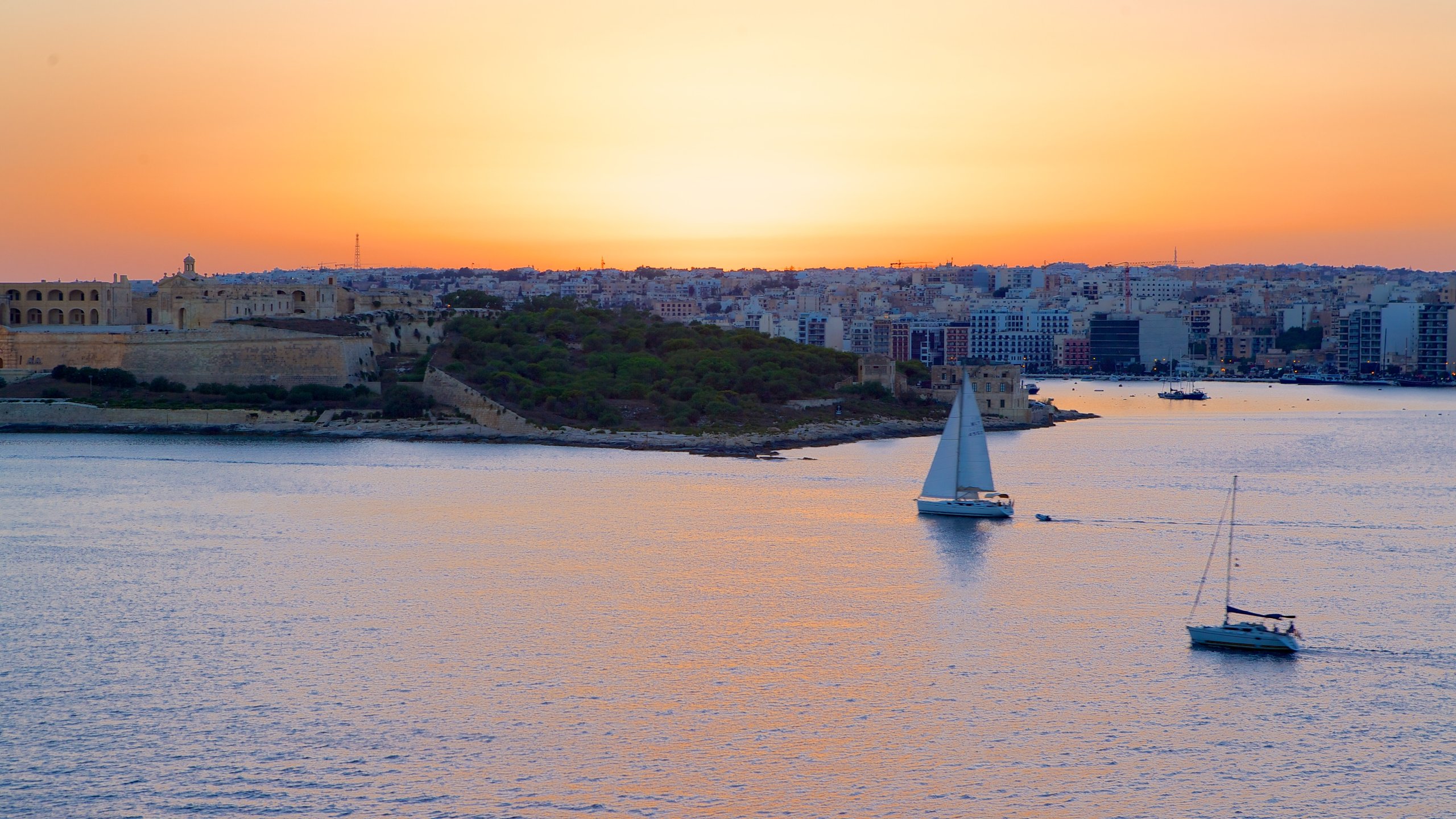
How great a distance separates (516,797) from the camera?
820 cm

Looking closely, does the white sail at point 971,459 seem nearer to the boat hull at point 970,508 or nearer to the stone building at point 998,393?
the boat hull at point 970,508

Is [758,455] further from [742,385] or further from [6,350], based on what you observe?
[6,350]

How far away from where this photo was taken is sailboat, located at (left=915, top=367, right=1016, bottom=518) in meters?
18.0

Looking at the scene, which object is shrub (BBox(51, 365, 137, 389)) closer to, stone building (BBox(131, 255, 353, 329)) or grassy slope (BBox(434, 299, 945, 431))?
stone building (BBox(131, 255, 353, 329))


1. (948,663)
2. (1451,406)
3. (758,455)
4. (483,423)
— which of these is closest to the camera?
(948,663)

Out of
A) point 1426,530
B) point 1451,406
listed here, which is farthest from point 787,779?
point 1451,406

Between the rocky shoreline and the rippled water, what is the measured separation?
20.2 feet

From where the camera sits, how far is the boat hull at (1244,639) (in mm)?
11102

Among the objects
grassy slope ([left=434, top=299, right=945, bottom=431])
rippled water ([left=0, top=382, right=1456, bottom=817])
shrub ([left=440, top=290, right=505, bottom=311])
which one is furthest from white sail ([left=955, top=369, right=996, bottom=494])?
shrub ([left=440, top=290, right=505, bottom=311])

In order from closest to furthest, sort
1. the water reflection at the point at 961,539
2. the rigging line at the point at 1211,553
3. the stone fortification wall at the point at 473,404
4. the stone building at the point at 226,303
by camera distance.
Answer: the rigging line at the point at 1211,553
the water reflection at the point at 961,539
the stone fortification wall at the point at 473,404
the stone building at the point at 226,303

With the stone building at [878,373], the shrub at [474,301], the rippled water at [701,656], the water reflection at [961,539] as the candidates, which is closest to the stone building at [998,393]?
the stone building at [878,373]

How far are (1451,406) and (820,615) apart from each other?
40.2 metres

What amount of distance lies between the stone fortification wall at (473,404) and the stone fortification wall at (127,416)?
8.27 feet

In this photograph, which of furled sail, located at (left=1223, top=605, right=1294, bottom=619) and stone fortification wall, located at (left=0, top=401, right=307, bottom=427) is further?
stone fortification wall, located at (left=0, top=401, right=307, bottom=427)
